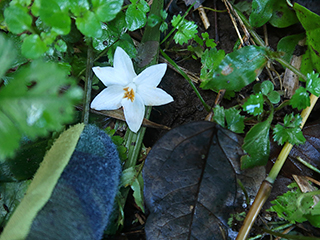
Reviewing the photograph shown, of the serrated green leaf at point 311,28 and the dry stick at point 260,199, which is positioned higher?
the serrated green leaf at point 311,28

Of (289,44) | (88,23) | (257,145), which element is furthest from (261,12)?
(88,23)

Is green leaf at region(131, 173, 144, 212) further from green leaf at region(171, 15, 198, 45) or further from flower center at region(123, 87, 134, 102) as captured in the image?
green leaf at region(171, 15, 198, 45)

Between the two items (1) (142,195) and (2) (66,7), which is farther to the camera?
(1) (142,195)

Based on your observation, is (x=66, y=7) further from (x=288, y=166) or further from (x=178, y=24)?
(x=288, y=166)

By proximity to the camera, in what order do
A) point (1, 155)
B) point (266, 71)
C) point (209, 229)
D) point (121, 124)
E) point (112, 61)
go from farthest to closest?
point (266, 71) → point (121, 124) → point (112, 61) → point (209, 229) → point (1, 155)

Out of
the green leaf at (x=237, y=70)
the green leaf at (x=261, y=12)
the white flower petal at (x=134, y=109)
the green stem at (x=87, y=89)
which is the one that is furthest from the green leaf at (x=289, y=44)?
the green stem at (x=87, y=89)

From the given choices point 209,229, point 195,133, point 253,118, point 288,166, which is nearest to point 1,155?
point 195,133

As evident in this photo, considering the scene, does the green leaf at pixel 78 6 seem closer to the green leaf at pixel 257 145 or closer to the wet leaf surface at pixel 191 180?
the wet leaf surface at pixel 191 180

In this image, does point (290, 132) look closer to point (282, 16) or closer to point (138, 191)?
point (282, 16)
